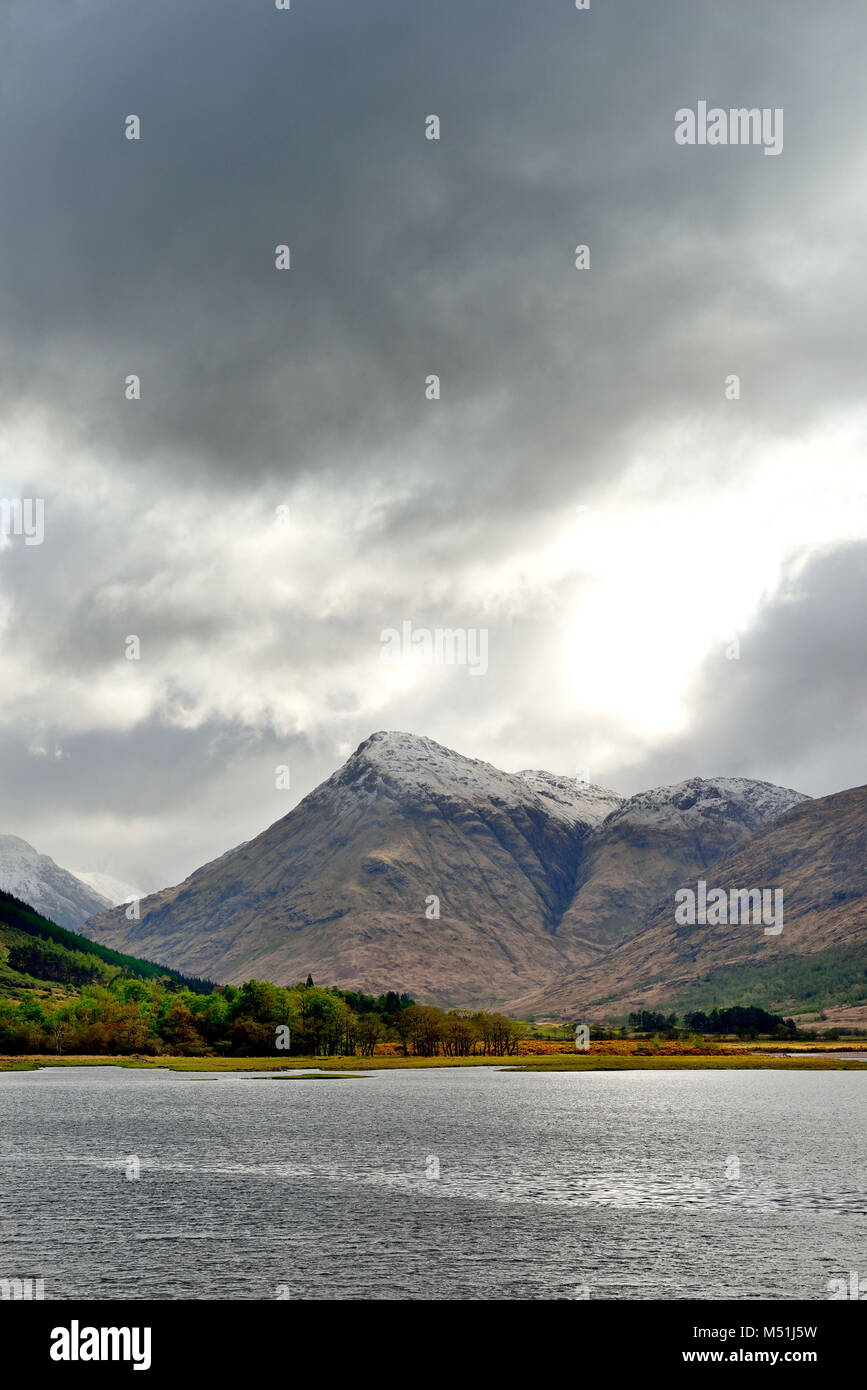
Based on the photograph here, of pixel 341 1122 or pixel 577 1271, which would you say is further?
pixel 341 1122

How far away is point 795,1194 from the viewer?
88125mm

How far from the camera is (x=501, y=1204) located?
271ft

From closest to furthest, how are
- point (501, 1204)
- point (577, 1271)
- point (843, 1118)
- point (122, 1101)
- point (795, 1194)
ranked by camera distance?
point (577, 1271) < point (501, 1204) < point (795, 1194) < point (843, 1118) < point (122, 1101)
